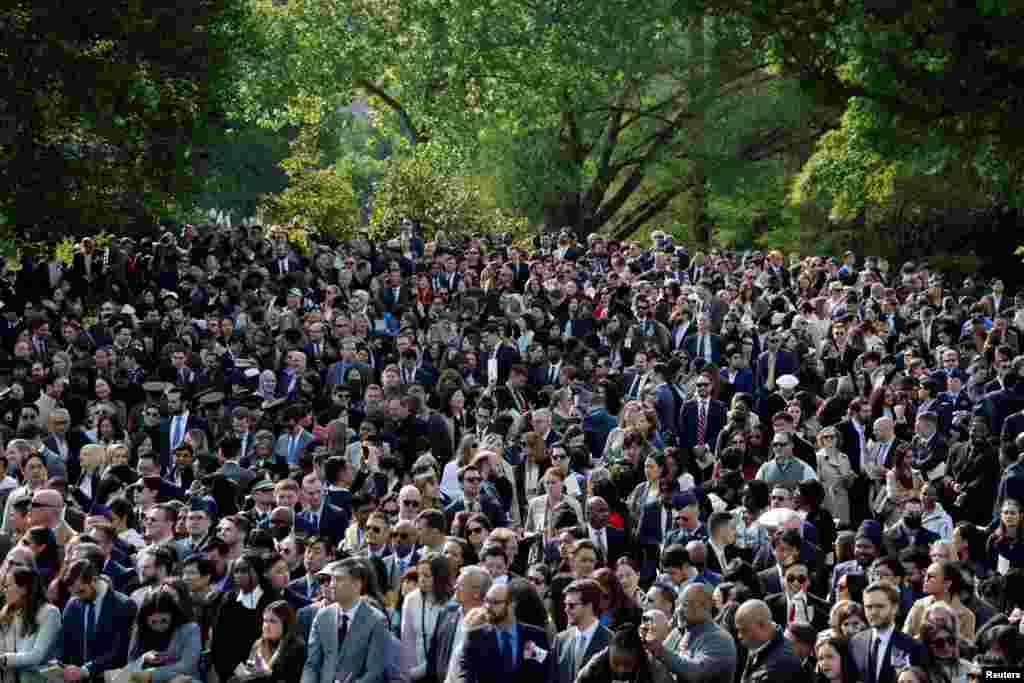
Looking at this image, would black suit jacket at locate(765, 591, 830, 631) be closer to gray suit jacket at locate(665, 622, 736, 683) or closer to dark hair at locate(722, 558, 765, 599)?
dark hair at locate(722, 558, 765, 599)

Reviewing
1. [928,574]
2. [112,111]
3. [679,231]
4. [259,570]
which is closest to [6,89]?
[112,111]

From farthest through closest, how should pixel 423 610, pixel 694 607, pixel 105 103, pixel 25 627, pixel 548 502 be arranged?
1. pixel 105 103
2. pixel 548 502
3. pixel 423 610
4. pixel 25 627
5. pixel 694 607

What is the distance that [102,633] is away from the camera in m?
12.1

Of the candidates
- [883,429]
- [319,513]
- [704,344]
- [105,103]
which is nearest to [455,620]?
[319,513]

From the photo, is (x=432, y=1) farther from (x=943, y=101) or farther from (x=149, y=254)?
(x=943, y=101)

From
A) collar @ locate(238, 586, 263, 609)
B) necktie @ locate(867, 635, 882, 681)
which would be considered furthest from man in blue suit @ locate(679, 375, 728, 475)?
necktie @ locate(867, 635, 882, 681)

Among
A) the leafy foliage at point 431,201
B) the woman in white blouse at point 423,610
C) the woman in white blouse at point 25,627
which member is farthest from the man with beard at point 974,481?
the leafy foliage at point 431,201

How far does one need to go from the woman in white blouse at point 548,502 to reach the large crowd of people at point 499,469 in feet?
0.11

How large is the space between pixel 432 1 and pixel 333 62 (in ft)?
9.09

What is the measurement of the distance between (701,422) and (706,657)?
31.3ft

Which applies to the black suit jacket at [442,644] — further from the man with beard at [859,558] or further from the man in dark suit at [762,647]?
the man with beard at [859,558]

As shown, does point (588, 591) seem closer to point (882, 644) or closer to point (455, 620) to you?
point (455, 620)

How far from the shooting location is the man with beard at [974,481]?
17250mm

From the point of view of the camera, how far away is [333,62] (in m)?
45.8
